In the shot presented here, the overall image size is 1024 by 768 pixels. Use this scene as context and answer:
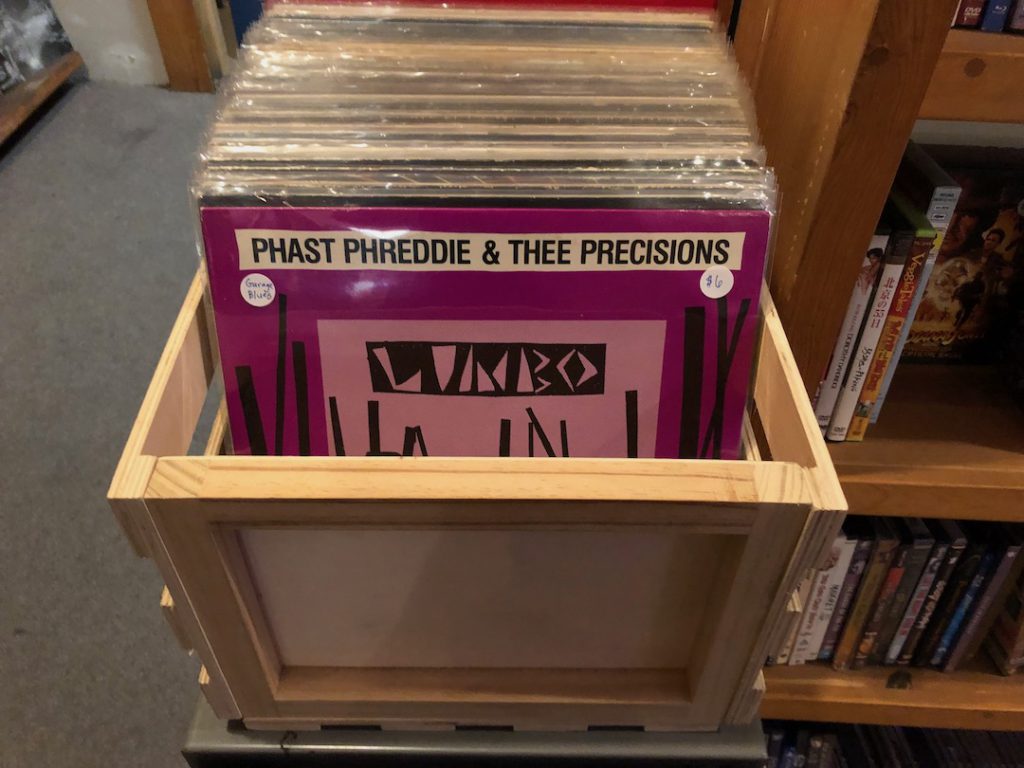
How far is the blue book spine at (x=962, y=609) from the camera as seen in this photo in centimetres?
83

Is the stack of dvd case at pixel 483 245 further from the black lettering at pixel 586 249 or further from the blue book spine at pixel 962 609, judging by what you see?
the blue book spine at pixel 962 609

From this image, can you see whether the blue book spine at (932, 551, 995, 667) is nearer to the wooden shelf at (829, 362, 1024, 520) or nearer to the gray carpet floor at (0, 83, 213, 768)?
the wooden shelf at (829, 362, 1024, 520)

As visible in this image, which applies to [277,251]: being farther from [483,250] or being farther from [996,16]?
[996,16]

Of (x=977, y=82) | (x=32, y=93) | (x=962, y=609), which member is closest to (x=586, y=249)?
(x=977, y=82)

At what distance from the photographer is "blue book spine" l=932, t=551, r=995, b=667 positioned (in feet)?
2.72

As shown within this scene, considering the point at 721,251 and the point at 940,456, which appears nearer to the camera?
the point at 721,251

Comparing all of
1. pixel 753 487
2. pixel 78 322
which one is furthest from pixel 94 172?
pixel 753 487

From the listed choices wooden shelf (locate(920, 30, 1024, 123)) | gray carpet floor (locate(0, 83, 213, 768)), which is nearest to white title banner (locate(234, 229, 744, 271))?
wooden shelf (locate(920, 30, 1024, 123))

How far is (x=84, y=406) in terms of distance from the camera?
5.01 feet

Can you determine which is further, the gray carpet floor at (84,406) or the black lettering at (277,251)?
the gray carpet floor at (84,406)

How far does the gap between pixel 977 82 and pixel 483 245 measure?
337 millimetres

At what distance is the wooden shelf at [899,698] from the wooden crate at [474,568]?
38 cm

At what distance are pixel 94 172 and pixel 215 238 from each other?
1825mm

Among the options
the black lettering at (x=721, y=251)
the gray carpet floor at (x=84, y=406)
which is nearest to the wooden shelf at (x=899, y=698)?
the black lettering at (x=721, y=251)
